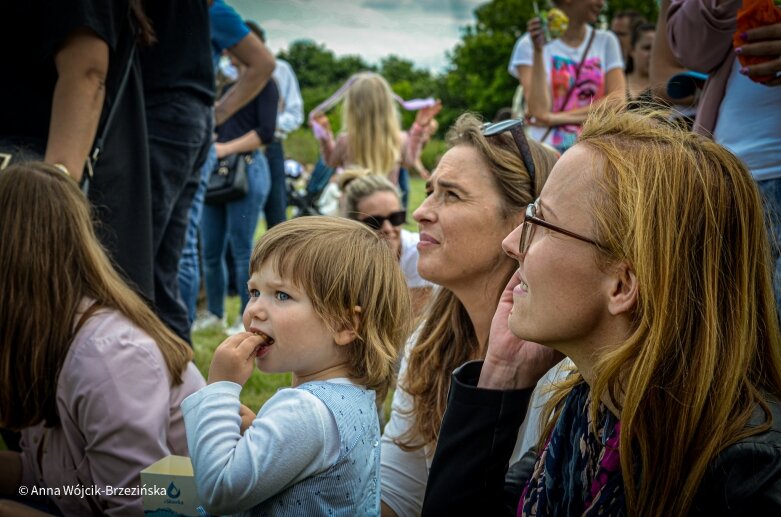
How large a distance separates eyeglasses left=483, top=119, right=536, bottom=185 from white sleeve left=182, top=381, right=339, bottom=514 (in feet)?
3.47

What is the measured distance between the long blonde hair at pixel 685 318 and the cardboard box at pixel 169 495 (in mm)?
1023

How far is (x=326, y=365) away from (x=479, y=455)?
48 centimetres

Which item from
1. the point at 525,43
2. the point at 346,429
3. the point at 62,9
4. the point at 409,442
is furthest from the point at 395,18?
the point at 346,429

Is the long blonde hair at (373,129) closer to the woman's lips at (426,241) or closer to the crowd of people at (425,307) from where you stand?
the crowd of people at (425,307)

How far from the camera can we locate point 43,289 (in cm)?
225

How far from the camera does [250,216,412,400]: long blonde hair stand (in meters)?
1.91

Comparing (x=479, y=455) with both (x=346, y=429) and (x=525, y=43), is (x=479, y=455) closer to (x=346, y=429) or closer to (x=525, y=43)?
(x=346, y=429)

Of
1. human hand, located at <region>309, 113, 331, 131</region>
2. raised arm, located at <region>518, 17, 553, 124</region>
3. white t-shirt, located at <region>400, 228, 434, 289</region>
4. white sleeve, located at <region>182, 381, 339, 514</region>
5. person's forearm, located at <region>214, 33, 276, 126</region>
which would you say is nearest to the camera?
white sleeve, located at <region>182, 381, 339, 514</region>

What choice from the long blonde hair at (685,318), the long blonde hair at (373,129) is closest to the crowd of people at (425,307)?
the long blonde hair at (685,318)

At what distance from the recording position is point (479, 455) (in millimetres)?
1662

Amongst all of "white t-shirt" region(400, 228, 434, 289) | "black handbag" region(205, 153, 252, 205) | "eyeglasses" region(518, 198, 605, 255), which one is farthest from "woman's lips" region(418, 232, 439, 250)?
"black handbag" region(205, 153, 252, 205)

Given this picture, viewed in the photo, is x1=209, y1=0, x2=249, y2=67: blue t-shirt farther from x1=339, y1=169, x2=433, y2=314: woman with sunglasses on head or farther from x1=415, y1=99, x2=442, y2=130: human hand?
x1=415, y1=99, x2=442, y2=130: human hand

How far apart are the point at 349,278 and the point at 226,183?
381 cm

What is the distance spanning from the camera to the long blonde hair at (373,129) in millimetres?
6125
